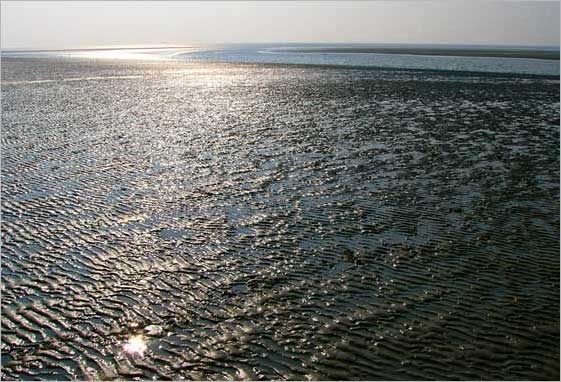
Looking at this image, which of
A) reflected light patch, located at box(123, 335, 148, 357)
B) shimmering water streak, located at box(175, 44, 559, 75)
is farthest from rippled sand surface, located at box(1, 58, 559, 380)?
shimmering water streak, located at box(175, 44, 559, 75)

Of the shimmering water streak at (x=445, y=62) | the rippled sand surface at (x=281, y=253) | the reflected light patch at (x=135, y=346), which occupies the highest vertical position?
the shimmering water streak at (x=445, y=62)

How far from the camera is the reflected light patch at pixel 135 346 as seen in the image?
9250 millimetres

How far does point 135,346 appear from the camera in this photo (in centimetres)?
941

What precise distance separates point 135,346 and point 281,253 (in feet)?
16.5

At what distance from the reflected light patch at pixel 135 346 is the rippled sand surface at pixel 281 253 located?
4cm

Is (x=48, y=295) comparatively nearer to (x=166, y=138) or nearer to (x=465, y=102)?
(x=166, y=138)

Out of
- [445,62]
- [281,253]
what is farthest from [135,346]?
[445,62]

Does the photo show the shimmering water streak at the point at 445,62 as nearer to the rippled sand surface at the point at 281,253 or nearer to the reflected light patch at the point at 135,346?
the rippled sand surface at the point at 281,253

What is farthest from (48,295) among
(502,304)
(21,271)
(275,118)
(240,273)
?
(275,118)

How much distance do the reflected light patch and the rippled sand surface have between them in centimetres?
4

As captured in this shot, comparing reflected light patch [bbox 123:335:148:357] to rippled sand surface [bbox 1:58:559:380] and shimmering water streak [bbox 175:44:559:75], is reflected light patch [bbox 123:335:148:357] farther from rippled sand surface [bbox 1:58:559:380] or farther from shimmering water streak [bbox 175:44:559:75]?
shimmering water streak [bbox 175:44:559:75]

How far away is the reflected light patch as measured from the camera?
9.25 metres

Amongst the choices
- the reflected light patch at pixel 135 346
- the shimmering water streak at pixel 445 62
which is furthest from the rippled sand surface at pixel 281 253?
the shimmering water streak at pixel 445 62

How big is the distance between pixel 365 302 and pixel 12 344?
761 centimetres
